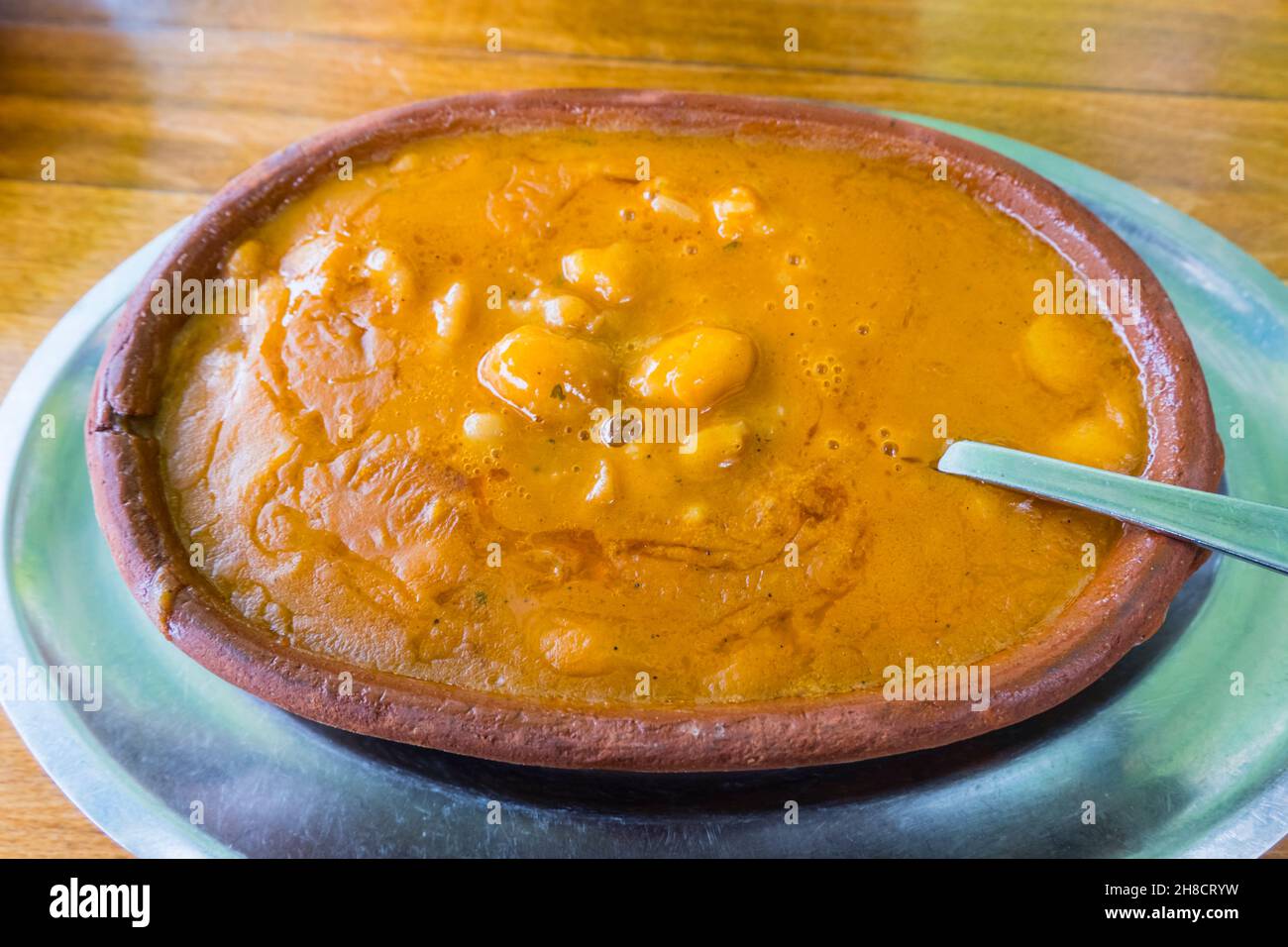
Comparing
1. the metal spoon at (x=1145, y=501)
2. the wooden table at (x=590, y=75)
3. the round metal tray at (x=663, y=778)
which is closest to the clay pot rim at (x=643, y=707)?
the metal spoon at (x=1145, y=501)

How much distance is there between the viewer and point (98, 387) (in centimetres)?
130

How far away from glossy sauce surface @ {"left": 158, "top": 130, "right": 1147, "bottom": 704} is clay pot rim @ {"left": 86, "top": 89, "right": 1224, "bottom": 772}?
4 centimetres

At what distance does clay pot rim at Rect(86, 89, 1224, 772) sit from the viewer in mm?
1071

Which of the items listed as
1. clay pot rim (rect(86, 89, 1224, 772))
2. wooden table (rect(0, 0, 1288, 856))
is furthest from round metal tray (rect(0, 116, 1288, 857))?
wooden table (rect(0, 0, 1288, 856))

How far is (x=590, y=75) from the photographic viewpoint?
2059mm

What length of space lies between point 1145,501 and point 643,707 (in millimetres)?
630

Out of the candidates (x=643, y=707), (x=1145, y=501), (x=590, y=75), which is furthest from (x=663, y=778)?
(x=590, y=75)

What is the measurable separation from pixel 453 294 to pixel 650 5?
3.73 feet

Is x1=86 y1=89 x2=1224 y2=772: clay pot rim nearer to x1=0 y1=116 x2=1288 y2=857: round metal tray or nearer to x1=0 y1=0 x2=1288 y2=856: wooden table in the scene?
x1=0 y1=116 x2=1288 y2=857: round metal tray

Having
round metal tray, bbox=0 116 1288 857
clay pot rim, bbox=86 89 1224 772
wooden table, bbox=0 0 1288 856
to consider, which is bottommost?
round metal tray, bbox=0 116 1288 857

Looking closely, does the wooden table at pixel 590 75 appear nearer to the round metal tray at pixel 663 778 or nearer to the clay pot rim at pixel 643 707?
the clay pot rim at pixel 643 707

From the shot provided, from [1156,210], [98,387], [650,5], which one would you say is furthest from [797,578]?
[650,5]

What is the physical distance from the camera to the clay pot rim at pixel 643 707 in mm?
1071

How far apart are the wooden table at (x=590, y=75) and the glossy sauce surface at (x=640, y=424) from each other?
59 centimetres
